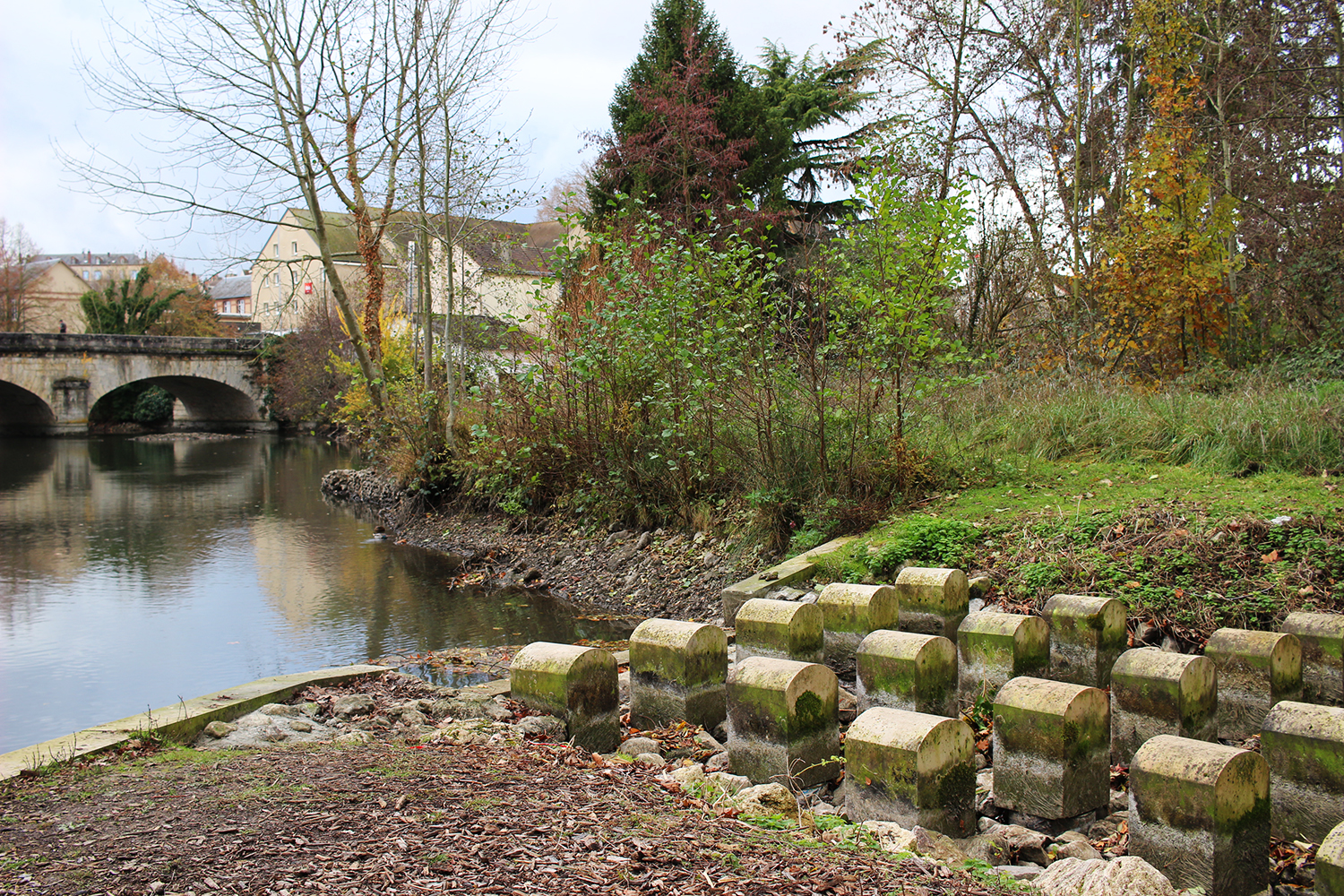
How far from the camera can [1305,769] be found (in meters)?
3.08

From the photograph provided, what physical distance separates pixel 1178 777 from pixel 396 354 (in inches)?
840

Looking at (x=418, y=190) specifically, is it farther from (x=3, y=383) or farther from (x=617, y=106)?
(x=3, y=383)

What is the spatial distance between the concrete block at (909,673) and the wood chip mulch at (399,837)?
1.14 meters

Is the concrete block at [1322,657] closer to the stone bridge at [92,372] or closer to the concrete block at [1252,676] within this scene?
the concrete block at [1252,676]

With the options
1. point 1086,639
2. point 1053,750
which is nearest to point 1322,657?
point 1086,639

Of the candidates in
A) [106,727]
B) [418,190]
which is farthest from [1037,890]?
[418,190]

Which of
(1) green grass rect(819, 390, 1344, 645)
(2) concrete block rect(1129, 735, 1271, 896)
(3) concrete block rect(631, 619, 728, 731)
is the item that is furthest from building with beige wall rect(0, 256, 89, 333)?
(2) concrete block rect(1129, 735, 1271, 896)

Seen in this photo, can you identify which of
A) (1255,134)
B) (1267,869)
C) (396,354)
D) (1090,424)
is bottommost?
(1267,869)

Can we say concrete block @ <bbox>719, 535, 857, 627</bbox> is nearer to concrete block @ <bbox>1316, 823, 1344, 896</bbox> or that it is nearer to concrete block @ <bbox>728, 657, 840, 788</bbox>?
concrete block @ <bbox>728, 657, 840, 788</bbox>

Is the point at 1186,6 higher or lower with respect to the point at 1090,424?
higher

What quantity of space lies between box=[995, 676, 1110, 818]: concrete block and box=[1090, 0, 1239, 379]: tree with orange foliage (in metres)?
9.40

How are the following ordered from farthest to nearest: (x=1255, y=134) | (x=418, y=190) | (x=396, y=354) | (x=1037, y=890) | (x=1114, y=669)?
(x=396, y=354)
(x=1255, y=134)
(x=418, y=190)
(x=1114, y=669)
(x=1037, y=890)

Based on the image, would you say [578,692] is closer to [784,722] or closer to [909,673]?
[784,722]

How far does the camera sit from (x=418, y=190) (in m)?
13.5
